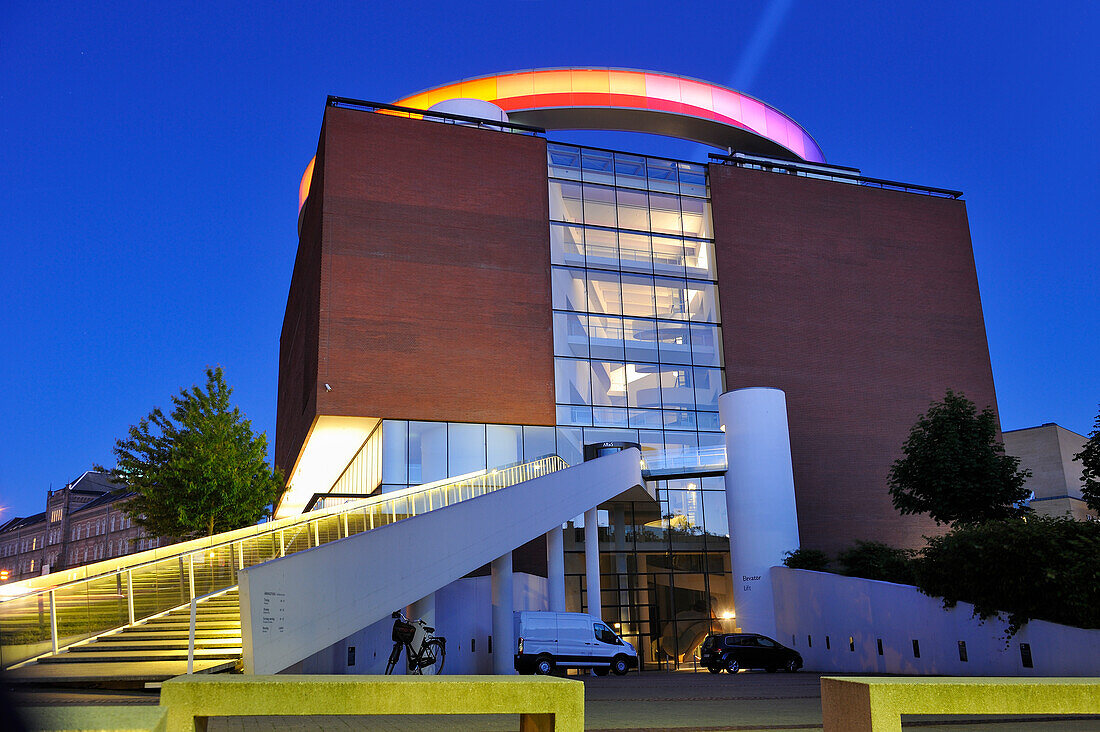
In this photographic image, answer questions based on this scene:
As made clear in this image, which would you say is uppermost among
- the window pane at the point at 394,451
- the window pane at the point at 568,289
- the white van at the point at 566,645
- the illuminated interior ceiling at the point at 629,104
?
the illuminated interior ceiling at the point at 629,104

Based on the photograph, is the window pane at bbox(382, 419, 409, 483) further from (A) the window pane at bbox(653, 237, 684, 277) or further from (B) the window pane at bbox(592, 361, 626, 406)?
(A) the window pane at bbox(653, 237, 684, 277)

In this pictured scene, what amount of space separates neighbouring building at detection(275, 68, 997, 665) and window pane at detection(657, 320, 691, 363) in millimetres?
112

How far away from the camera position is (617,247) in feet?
134

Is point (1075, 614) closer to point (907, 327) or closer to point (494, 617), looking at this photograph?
point (494, 617)

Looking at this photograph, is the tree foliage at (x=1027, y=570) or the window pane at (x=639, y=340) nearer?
the tree foliage at (x=1027, y=570)

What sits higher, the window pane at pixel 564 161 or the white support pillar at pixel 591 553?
the window pane at pixel 564 161

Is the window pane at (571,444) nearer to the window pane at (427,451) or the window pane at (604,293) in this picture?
the window pane at (427,451)

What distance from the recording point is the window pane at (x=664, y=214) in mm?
42125

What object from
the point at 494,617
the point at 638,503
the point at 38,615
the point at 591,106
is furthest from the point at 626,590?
the point at 38,615

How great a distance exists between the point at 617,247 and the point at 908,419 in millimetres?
15269

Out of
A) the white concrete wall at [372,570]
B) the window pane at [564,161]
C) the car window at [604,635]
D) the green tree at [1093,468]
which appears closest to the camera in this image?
the white concrete wall at [372,570]

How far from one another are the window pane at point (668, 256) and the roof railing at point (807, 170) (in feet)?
17.9

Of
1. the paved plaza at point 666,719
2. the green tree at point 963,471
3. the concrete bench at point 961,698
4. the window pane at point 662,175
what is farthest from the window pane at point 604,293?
the concrete bench at point 961,698

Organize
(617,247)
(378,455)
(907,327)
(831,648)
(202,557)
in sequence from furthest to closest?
1. (907,327)
2. (617,247)
3. (378,455)
4. (831,648)
5. (202,557)
